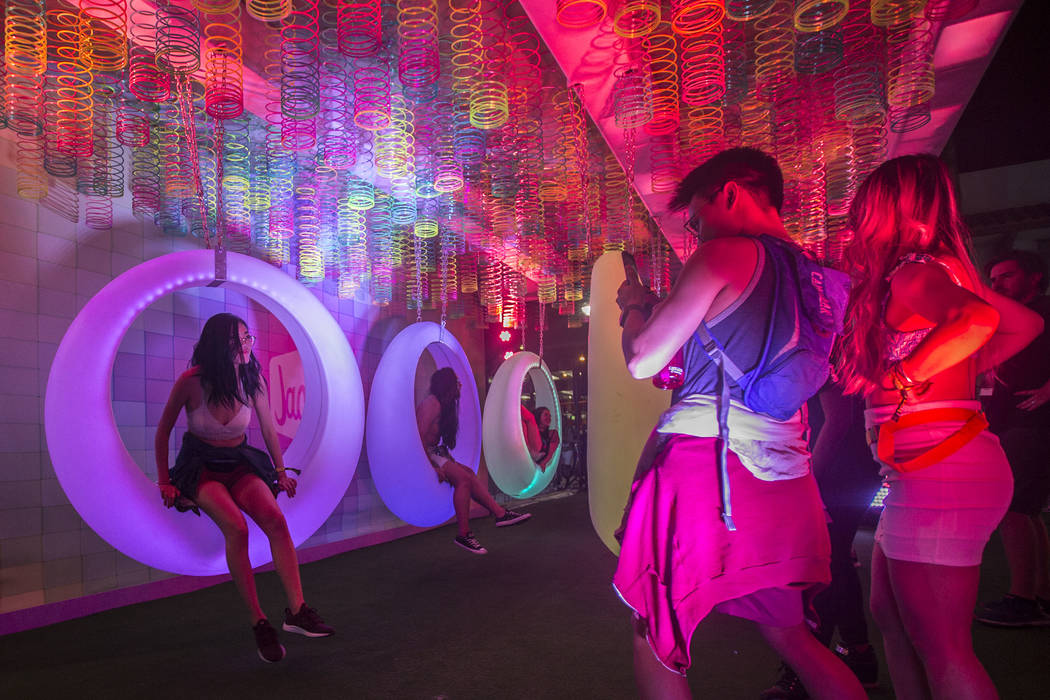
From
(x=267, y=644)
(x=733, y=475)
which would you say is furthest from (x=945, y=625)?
(x=267, y=644)

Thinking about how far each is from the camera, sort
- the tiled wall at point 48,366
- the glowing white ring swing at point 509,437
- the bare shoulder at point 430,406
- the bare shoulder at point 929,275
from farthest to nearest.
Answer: the glowing white ring swing at point 509,437
the bare shoulder at point 430,406
the tiled wall at point 48,366
the bare shoulder at point 929,275

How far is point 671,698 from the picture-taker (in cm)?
124

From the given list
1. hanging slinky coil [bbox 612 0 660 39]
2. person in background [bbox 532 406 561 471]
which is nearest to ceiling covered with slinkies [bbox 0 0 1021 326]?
hanging slinky coil [bbox 612 0 660 39]

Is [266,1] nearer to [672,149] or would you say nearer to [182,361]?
[672,149]

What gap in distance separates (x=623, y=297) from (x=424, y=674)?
73.8 inches

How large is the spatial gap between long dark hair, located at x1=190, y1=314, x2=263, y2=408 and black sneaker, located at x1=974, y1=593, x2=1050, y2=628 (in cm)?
376

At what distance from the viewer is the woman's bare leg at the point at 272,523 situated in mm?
3018

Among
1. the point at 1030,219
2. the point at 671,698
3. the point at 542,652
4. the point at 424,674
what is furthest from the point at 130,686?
the point at 1030,219

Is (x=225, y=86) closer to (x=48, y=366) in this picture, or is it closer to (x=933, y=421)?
(x=48, y=366)

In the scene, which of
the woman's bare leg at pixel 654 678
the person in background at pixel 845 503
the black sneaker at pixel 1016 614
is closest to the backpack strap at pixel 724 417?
the woman's bare leg at pixel 654 678

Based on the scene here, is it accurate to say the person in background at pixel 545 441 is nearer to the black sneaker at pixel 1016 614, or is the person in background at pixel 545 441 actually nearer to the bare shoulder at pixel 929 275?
the black sneaker at pixel 1016 614

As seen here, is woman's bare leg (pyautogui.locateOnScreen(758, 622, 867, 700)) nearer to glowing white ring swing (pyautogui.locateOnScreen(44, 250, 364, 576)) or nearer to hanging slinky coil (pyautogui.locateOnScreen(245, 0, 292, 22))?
hanging slinky coil (pyautogui.locateOnScreen(245, 0, 292, 22))

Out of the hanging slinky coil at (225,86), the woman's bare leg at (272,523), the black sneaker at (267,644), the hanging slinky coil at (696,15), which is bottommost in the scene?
the black sneaker at (267,644)

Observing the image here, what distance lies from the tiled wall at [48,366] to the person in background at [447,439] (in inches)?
86.3
